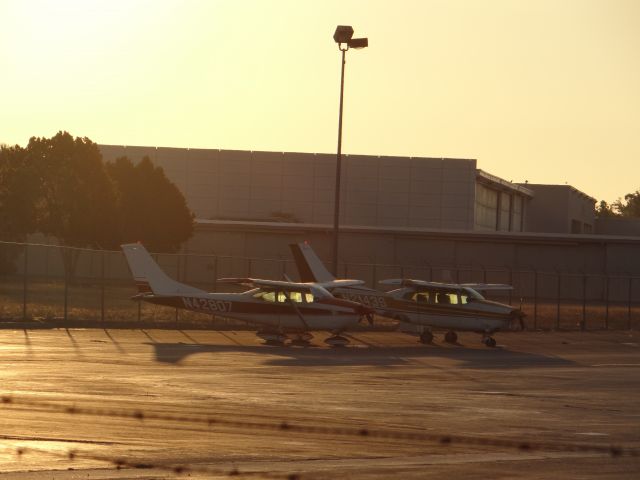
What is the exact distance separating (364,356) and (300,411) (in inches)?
569

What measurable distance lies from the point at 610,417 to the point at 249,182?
292 ft

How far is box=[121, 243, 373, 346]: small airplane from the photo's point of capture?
3769 centimetres

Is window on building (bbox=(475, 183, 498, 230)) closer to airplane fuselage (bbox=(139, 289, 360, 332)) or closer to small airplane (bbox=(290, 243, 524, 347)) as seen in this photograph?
small airplane (bbox=(290, 243, 524, 347))

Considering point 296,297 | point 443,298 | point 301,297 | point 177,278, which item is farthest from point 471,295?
point 177,278

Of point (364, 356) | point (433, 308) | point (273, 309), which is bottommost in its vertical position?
point (364, 356)

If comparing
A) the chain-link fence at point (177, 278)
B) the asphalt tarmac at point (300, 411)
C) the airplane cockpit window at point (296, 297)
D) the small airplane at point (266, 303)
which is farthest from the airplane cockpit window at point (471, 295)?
the airplane cockpit window at point (296, 297)

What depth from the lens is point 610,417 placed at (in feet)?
69.1

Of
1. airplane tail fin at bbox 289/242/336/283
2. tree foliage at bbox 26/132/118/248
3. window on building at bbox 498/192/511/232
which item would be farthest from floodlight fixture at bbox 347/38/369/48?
window on building at bbox 498/192/511/232

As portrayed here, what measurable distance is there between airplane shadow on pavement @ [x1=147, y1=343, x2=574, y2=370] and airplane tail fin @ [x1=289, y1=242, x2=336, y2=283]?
7.68m

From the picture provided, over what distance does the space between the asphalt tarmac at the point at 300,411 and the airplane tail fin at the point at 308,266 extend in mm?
9459

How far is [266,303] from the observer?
3819cm

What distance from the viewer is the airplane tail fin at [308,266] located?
45.8m

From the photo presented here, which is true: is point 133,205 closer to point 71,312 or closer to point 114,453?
point 71,312

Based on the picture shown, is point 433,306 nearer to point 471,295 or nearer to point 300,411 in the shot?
point 471,295
